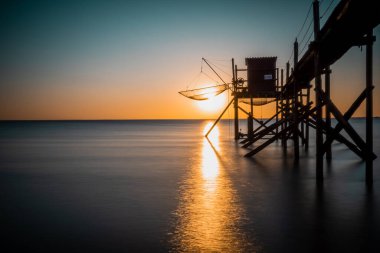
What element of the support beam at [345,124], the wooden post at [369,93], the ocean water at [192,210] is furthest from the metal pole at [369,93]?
the ocean water at [192,210]

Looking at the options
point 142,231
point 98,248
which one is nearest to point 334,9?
point 142,231

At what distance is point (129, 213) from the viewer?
805cm

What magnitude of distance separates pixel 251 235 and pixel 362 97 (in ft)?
21.7

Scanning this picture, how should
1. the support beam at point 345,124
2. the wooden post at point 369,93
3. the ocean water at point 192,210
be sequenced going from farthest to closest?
the support beam at point 345,124 → the wooden post at point 369,93 → the ocean water at point 192,210

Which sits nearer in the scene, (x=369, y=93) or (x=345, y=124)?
(x=369, y=93)

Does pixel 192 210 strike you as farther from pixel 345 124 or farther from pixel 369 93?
pixel 369 93

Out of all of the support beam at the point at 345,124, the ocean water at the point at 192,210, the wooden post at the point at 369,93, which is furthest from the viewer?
the support beam at the point at 345,124

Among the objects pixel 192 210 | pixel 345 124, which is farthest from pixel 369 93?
pixel 192 210

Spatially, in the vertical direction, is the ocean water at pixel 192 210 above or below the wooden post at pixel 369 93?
below

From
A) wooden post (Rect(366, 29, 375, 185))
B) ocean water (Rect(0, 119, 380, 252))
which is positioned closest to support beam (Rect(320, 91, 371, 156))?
wooden post (Rect(366, 29, 375, 185))

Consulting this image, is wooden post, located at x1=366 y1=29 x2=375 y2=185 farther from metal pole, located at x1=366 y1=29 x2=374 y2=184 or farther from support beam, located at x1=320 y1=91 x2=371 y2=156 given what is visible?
support beam, located at x1=320 y1=91 x2=371 y2=156

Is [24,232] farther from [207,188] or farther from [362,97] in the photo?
[362,97]

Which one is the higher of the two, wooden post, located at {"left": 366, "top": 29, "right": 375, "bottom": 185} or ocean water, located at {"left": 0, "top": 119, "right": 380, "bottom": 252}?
wooden post, located at {"left": 366, "top": 29, "right": 375, "bottom": 185}

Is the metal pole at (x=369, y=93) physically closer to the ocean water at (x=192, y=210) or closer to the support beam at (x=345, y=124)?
the support beam at (x=345, y=124)
